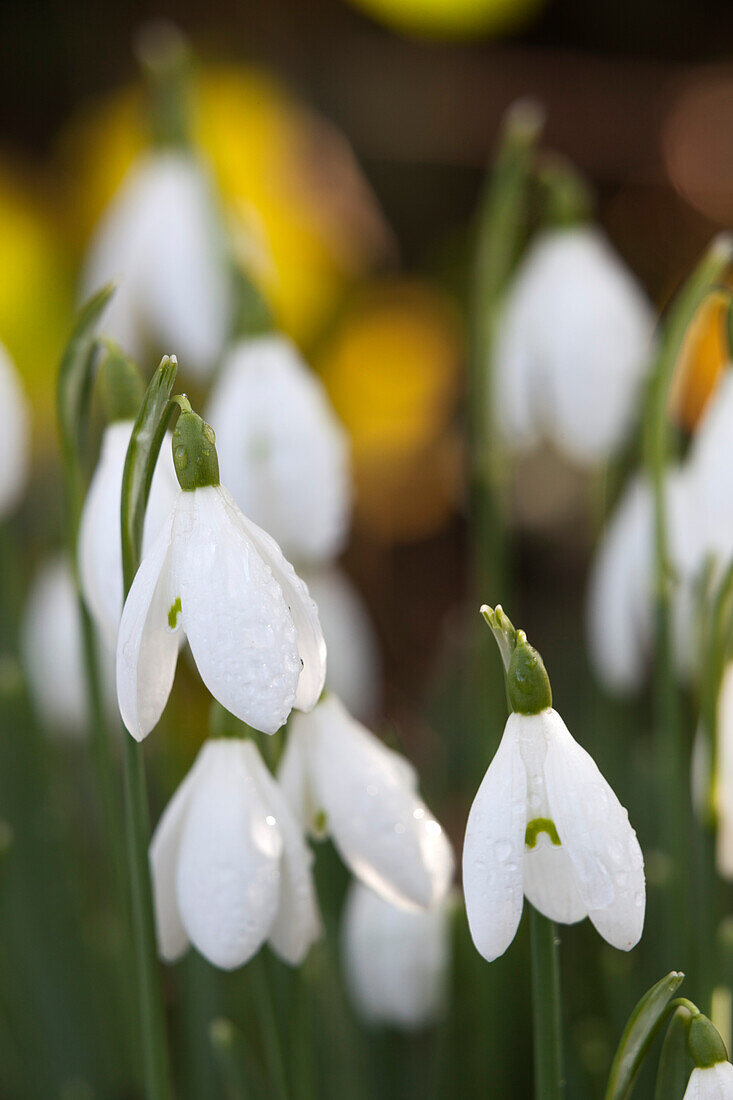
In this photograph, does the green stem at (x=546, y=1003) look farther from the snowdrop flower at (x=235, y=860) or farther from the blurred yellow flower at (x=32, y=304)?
the blurred yellow flower at (x=32, y=304)

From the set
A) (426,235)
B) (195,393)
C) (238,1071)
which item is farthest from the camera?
(426,235)

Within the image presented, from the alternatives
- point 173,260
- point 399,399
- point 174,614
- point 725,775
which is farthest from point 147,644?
point 399,399

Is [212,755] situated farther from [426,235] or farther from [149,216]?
[426,235]

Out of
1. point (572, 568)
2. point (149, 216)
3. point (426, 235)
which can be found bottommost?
point (572, 568)

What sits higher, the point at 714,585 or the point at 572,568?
the point at 572,568

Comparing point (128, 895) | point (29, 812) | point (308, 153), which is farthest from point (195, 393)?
point (308, 153)

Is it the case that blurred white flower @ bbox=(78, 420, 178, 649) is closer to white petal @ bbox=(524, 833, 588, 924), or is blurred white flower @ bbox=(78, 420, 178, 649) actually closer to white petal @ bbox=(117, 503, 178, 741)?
white petal @ bbox=(117, 503, 178, 741)

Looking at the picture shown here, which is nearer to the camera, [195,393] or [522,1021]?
[522,1021]

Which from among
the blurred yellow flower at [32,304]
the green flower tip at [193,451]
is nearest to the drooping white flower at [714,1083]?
the green flower tip at [193,451]

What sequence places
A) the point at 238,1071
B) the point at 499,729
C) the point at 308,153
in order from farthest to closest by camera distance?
the point at 308,153 → the point at 499,729 → the point at 238,1071
